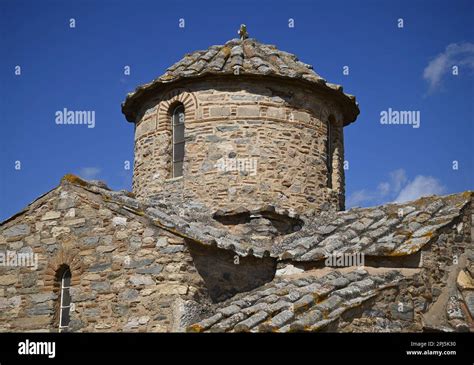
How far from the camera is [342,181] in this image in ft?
51.8

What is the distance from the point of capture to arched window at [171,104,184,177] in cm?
1474

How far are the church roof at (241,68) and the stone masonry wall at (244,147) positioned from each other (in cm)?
27

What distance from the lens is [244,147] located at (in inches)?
563

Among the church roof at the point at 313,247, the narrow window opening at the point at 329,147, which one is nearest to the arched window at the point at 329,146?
the narrow window opening at the point at 329,147

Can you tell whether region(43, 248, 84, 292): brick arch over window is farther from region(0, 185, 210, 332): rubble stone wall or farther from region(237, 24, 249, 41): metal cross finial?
region(237, 24, 249, 41): metal cross finial

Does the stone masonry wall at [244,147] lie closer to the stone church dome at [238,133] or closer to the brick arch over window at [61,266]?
the stone church dome at [238,133]

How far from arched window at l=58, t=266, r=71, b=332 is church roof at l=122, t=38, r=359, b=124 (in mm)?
4625

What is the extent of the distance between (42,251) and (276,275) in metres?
A: 4.07

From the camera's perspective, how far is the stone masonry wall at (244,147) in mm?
14164

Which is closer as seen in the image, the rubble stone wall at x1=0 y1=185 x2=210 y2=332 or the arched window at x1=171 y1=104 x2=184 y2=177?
the rubble stone wall at x1=0 y1=185 x2=210 y2=332

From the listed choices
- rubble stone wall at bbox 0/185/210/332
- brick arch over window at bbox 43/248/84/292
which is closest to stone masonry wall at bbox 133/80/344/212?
rubble stone wall at bbox 0/185/210/332

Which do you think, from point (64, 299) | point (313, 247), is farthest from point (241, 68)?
point (64, 299)
